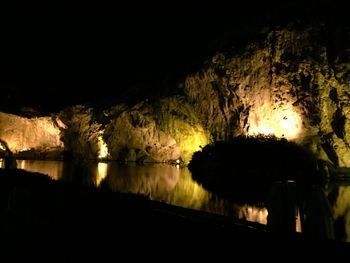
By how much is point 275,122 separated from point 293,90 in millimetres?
1927

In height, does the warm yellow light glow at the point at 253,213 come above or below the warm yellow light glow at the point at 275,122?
below

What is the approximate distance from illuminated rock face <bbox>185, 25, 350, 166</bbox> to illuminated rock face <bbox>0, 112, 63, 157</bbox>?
28.5 meters

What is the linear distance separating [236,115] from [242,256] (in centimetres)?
1988

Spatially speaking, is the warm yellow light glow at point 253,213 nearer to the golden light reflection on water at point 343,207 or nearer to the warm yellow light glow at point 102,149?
the golden light reflection on water at point 343,207

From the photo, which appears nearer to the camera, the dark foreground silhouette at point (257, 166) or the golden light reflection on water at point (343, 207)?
the golden light reflection on water at point (343, 207)

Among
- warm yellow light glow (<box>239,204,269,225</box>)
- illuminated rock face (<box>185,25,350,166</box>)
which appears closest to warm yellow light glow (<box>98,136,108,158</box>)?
illuminated rock face (<box>185,25,350,166</box>)

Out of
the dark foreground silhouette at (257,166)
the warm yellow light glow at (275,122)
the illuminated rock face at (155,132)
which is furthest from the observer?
the illuminated rock face at (155,132)

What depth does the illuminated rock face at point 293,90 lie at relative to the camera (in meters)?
18.0

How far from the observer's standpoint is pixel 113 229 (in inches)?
197

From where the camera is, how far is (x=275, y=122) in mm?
19781

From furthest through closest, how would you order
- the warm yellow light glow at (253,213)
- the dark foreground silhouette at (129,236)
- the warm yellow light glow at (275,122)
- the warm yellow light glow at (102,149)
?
the warm yellow light glow at (102,149), the warm yellow light glow at (275,122), the warm yellow light glow at (253,213), the dark foreground silhouette at (129,236)

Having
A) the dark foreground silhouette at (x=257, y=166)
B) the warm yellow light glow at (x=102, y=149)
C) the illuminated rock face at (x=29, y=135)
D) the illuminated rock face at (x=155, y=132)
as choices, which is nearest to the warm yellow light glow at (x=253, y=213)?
the dark foreground silhouette at (x=257, y=166)

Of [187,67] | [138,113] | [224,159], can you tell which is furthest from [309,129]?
[138,113]

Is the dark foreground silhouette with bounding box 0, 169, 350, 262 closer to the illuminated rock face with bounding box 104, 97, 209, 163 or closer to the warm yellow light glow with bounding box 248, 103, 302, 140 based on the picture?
the warm yellow light glow with bounding box 248, 103, 302, 140
